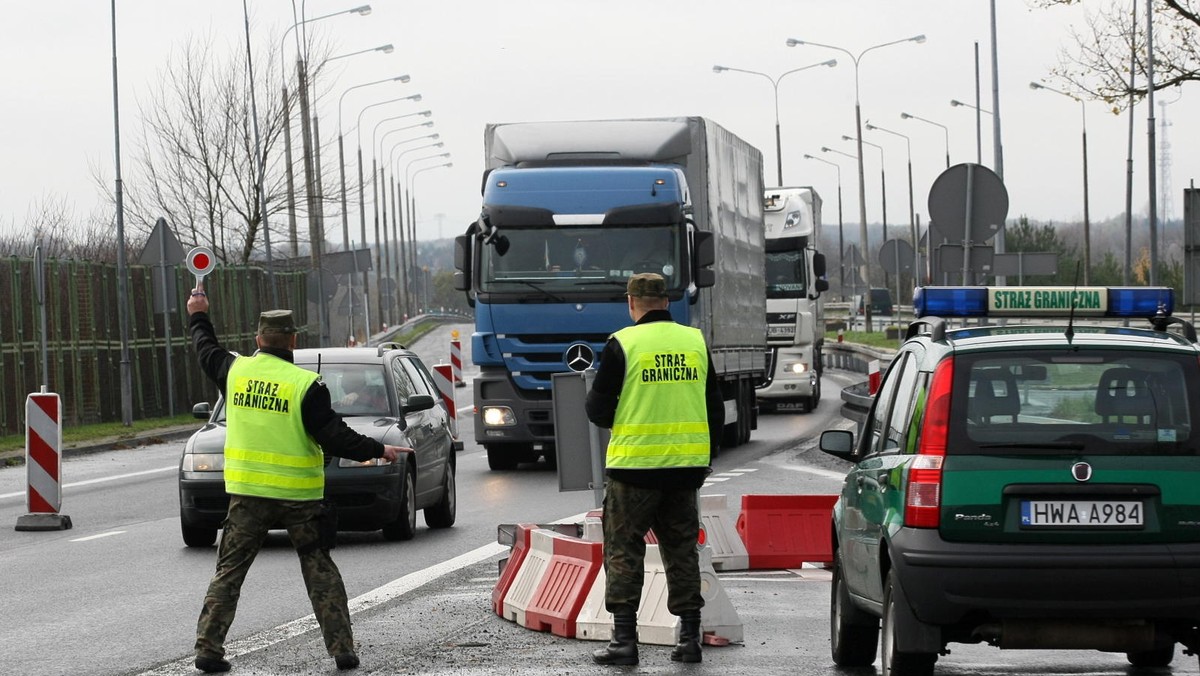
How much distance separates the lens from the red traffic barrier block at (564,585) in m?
9.70

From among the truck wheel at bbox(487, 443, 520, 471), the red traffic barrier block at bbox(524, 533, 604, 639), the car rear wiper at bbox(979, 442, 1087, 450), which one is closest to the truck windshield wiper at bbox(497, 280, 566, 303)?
the truck wheel at bbox(487, 443, 520, 471)

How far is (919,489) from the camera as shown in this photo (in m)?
7.31

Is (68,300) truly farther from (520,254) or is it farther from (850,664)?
(850,664)

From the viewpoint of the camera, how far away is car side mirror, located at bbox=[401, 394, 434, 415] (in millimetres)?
15436

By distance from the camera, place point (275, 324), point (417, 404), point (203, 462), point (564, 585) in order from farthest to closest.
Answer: point (417, 404) < point (203, 462) < point (564, 585) < point (275, 324)

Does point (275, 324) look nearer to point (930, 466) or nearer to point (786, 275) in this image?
point (930, 466)

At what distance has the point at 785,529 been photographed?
12961mm

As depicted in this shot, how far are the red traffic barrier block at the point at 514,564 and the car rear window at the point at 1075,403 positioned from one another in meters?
3.47

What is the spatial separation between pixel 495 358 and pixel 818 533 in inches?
354

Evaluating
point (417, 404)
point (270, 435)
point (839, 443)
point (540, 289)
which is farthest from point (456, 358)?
point (839, 443)

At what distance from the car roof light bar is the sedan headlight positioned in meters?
7.04

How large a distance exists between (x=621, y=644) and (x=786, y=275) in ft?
89.1

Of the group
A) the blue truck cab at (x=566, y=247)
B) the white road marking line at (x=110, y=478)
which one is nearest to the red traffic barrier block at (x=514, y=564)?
the blue truck cab at (x=566, y=247)

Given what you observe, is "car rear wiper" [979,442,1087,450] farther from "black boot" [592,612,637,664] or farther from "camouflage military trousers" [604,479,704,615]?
"black boot" [592,612,637,664]
